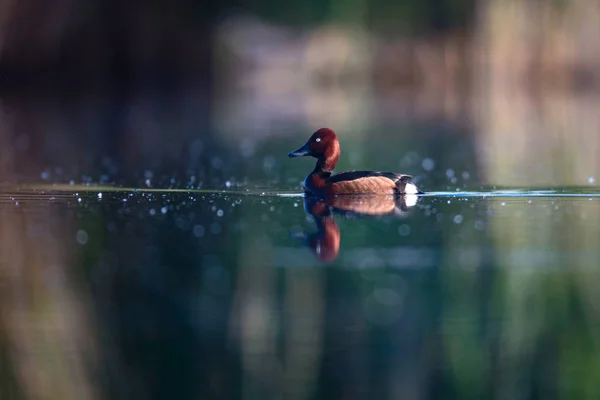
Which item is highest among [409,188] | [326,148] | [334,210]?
[326,148]

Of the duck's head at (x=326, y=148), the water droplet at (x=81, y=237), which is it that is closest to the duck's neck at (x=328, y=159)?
the duck's head at (x=326, y=148)

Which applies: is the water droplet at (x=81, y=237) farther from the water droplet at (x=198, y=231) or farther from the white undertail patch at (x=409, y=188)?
the white undertail patch at (x=409, y=188)

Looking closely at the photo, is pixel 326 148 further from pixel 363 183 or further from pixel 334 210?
pixel 334 210

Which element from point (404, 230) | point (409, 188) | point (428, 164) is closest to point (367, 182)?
point (409, 188)

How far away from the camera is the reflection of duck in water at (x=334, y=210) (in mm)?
7926

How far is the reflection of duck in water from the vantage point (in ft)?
26.0

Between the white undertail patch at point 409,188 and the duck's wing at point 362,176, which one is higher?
the duck's wing at point 362,176

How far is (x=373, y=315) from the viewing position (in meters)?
5.95

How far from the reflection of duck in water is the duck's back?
7cm

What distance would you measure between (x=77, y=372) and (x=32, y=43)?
2106 centimetres

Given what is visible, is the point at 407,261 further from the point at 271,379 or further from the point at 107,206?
the point at 107,206

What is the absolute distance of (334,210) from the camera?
1002 cm

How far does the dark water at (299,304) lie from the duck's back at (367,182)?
1.20 metres

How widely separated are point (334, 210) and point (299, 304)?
12.8 feet
